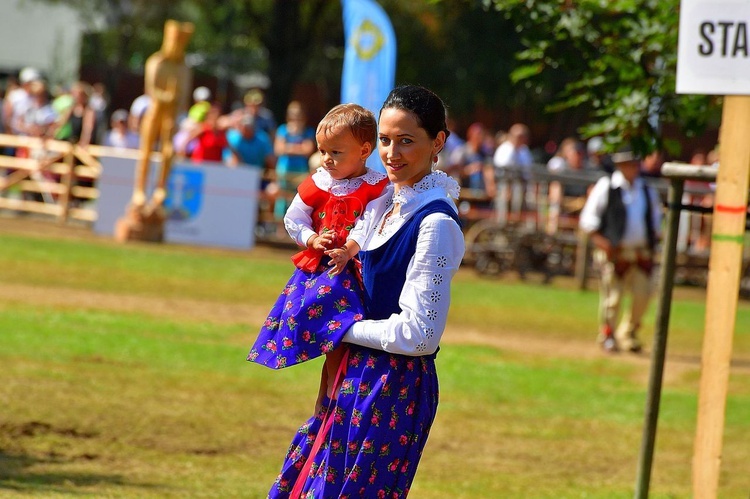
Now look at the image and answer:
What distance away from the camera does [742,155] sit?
5.25 metres

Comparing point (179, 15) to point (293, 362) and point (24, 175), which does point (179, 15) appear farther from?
point (293, 362)

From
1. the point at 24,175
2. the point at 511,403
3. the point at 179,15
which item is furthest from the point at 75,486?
the point at 179,15

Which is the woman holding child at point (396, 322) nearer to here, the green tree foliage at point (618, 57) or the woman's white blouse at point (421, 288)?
the woman's white blouse at point (421, 288)

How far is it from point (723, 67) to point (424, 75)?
39405mm

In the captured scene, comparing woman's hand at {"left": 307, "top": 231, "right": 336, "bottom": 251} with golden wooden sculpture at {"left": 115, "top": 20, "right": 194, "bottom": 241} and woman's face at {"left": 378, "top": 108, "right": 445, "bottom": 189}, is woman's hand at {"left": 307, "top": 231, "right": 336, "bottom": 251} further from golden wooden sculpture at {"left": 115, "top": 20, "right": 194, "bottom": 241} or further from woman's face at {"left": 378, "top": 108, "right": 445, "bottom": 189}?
golden wooden sculpture at {"left": 115, "top": 20, "right": 194, "bottom": 241}

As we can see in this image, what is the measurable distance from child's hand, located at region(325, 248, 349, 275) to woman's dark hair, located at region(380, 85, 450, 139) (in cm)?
47

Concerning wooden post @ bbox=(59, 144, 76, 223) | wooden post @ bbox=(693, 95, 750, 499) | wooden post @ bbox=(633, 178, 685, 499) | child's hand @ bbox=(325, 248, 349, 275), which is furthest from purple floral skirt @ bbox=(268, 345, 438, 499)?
wooden post @ bbox=(59, 144, 76, 223)

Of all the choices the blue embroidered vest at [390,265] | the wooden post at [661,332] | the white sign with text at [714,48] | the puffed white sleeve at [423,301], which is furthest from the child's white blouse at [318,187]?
the wooden post at [661,332]

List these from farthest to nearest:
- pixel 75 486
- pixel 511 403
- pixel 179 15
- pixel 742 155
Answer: pixel 179 15
pixel 511 403
pixel 75 486
pixel 742 155

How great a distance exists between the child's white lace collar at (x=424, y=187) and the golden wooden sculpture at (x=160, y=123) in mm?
17124

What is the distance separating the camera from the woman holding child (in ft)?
14.3

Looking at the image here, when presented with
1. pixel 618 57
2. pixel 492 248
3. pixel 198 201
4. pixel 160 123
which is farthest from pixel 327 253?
pixel 492 248

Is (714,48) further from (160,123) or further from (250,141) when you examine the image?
(250,141)

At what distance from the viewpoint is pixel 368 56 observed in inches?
835
